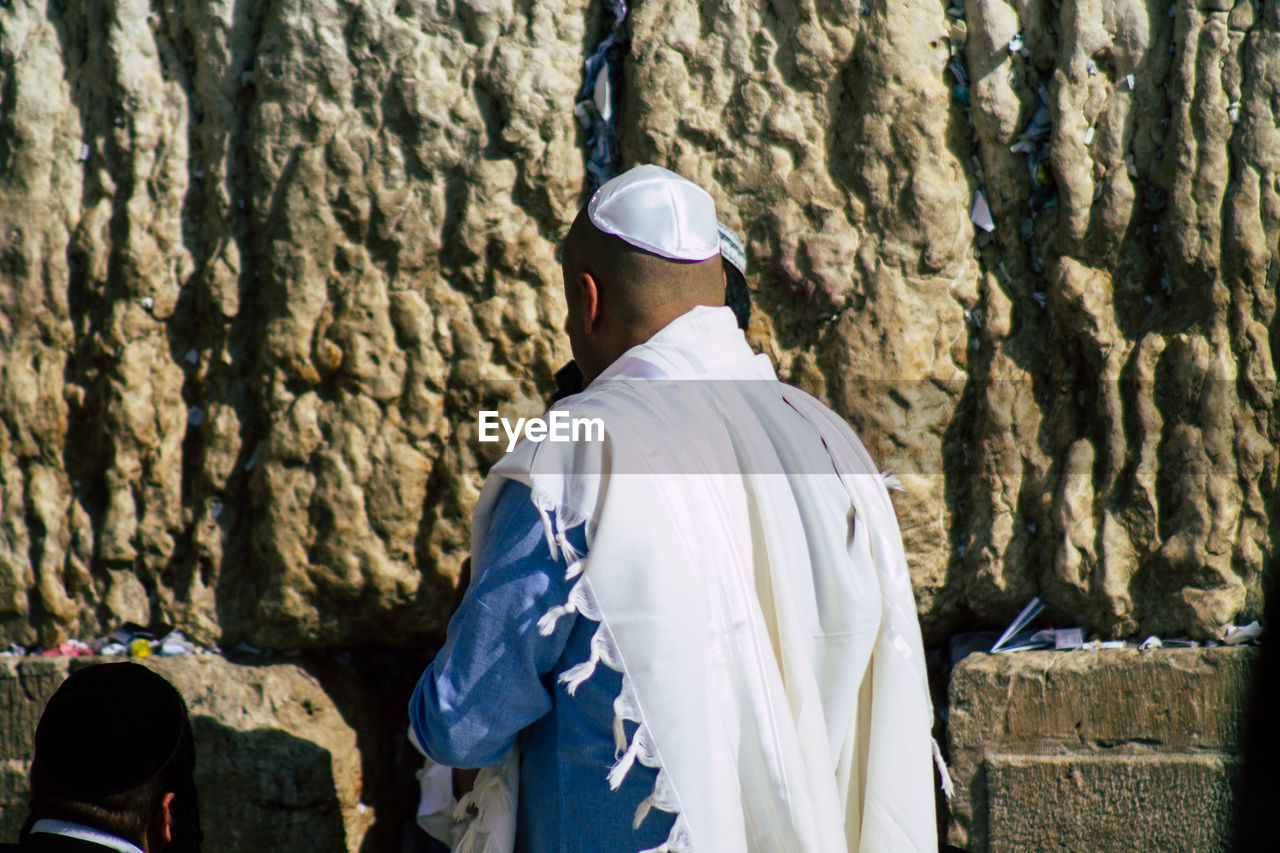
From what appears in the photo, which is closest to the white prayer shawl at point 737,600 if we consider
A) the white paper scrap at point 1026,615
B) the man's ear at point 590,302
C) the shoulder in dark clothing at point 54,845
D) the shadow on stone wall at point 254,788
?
the man's ear at point 590,302

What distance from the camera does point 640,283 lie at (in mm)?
1654

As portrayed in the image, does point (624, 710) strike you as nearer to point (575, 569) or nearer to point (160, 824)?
point (575, 569)

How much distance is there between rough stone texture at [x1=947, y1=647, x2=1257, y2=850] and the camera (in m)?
2.09

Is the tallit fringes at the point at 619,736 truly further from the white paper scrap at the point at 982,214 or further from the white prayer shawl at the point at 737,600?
the white paper scrap at the point at 982,214

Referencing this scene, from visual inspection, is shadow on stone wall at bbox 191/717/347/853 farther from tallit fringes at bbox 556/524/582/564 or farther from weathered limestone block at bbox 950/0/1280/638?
weathered limestone block at bbox 950/0/1280/638

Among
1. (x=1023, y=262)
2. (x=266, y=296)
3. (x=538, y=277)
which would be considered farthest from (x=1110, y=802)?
(x=266, y=296)

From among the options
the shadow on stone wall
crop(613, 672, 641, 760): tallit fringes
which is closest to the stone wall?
the shadow on stone wall

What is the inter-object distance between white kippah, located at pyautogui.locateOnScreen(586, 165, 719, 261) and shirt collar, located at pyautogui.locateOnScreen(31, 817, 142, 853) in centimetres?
124

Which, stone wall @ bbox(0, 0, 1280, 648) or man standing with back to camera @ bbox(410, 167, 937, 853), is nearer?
man standing with back to camera @ bbox(410, 167, 937, 853)

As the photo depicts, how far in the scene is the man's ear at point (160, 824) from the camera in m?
1.69

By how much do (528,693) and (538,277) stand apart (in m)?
1.26

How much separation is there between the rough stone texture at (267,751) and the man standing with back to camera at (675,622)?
2.97 ft

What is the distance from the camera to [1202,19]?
2.17m

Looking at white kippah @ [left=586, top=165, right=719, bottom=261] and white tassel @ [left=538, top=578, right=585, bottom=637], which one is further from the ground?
white kippah @ [left=586, top=165, right=719, bottom=261]
